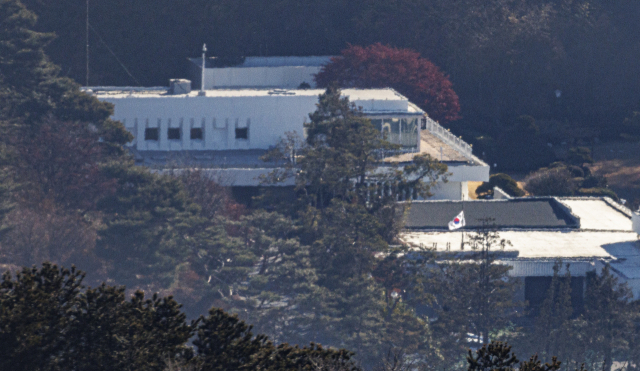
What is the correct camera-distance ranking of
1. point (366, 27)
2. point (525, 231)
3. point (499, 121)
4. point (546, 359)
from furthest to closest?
point (366, 27) < point (499, 121) < point (525, 231) < point (546, 359)

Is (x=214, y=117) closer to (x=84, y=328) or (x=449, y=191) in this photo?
(x=449, y=191)

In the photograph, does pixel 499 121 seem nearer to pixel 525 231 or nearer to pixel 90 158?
pixel 525 231

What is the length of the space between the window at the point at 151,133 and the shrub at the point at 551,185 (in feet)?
86.2

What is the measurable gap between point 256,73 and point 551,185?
3652 cm

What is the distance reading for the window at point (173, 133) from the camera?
7088 cm

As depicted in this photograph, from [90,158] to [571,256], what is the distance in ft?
89.3

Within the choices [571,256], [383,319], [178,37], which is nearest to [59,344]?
[383,319]

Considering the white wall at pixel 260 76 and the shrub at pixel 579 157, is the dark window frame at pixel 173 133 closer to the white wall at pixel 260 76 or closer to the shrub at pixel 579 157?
the white wall at pixel 260 76

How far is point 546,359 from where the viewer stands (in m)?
43.6

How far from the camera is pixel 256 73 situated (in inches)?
3861

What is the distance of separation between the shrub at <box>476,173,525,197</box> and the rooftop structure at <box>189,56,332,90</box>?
26.2m

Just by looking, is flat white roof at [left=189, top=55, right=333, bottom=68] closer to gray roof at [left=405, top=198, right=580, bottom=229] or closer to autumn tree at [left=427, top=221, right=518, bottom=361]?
gray roof at [left=405, top=198, right=580, bottom=229]

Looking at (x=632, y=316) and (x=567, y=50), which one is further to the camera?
(x=567, y=50)

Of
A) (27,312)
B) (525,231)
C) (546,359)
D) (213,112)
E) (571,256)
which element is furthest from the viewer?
(213,112)
